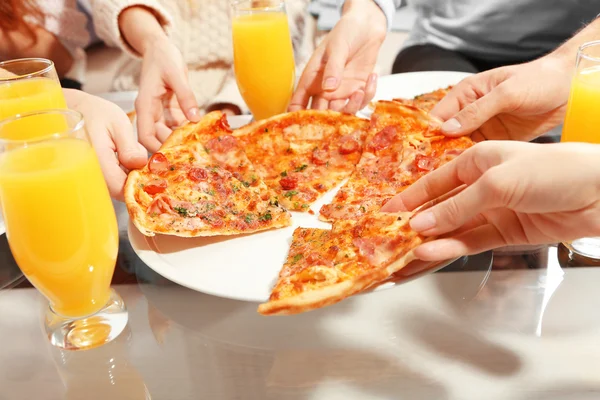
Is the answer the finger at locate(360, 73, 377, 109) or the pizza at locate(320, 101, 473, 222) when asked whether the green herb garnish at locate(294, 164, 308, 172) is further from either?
the finger at locate(360, 73, 377, 109)

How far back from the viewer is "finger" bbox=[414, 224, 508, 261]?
4.25ft

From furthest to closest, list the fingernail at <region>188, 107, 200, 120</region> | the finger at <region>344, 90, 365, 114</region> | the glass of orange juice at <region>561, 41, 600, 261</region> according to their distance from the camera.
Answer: the finger at <region>344, 90, 365, 114</region> → the fingernail at <region>188, 107, 200, 120</region> → the glass of orange juice at <region>561, 41, 600, 261</region>

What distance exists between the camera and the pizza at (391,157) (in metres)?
1.78

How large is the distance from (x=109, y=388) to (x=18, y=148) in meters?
0.63

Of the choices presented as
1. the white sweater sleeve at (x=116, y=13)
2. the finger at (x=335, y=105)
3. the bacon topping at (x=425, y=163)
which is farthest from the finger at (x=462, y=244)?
the white sweater sleeve at (x=116, y=13)

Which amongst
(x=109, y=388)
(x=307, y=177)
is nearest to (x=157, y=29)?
(x=307, y=177)

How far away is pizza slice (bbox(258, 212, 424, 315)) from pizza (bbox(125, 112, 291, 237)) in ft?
0.79

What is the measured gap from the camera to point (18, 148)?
123 centimetres

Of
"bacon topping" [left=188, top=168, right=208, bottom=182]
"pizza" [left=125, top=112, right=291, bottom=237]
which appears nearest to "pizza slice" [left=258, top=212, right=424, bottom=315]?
"pizza" [left=125, top=112, right=291, bottom=237]

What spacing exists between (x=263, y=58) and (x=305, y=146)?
1.54ft

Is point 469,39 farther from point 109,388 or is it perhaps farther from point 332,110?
point 109,388

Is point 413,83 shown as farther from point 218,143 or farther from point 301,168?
point 218,143

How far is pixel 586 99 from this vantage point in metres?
1.59

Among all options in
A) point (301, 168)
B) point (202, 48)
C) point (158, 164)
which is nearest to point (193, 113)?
point (158, 164)
